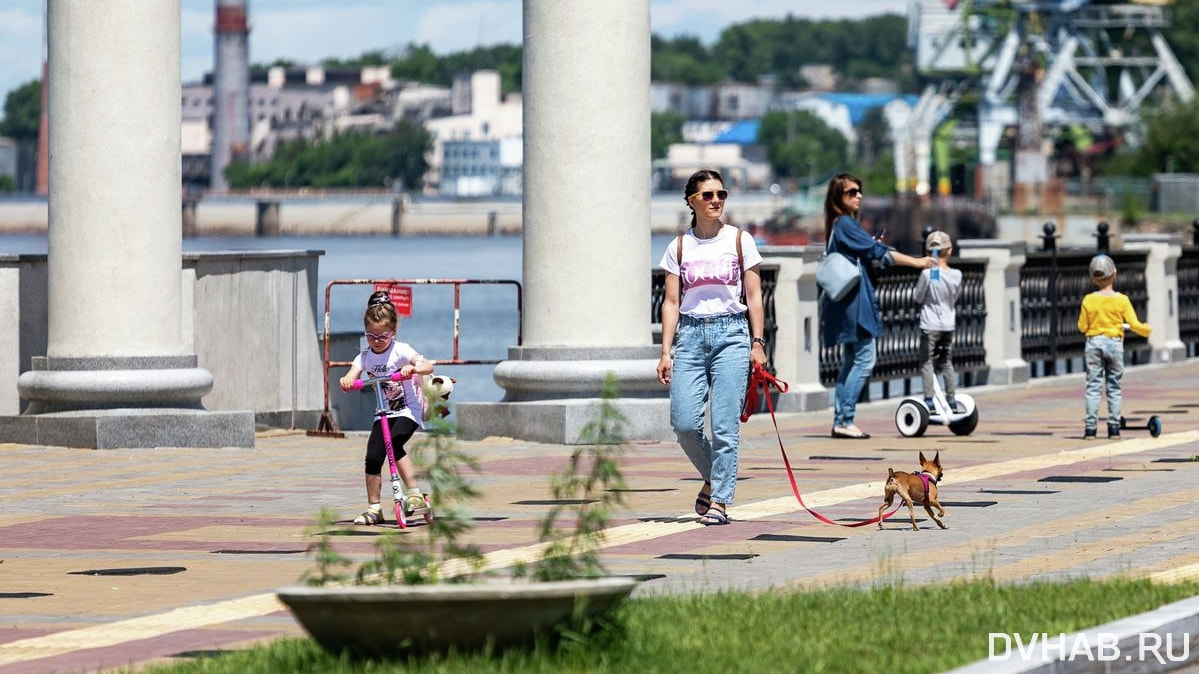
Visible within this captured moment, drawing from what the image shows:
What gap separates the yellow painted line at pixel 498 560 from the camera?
8.24 meters

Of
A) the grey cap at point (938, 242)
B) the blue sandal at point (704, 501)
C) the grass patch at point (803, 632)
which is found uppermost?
the grey cap at point (938, 242)

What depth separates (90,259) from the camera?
16.8 meters

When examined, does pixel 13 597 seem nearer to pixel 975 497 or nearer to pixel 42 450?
pixel 975 497

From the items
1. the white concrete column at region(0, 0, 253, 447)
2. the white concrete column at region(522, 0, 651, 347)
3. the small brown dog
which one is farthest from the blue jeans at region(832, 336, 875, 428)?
the small brown dog

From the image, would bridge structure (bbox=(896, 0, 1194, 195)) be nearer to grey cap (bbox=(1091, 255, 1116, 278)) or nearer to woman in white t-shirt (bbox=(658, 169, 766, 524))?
grey cap (bbox=(1091, 255, 1116, 278))

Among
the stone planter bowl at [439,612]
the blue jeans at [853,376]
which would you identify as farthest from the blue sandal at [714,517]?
the blue jeans at [853,376]

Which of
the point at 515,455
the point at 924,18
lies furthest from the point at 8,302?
the point at 924,18

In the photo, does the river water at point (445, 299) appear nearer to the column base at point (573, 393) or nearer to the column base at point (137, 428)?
the column base at point (573, 393)

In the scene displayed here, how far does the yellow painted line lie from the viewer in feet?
27.0

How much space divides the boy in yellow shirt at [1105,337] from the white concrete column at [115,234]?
6.04m

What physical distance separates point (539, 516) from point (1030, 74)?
469ft

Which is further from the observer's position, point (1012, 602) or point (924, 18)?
point (924, 18)

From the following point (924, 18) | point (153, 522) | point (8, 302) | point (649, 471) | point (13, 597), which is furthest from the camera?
point (924, 18)

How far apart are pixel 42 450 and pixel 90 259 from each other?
53.8 inches
